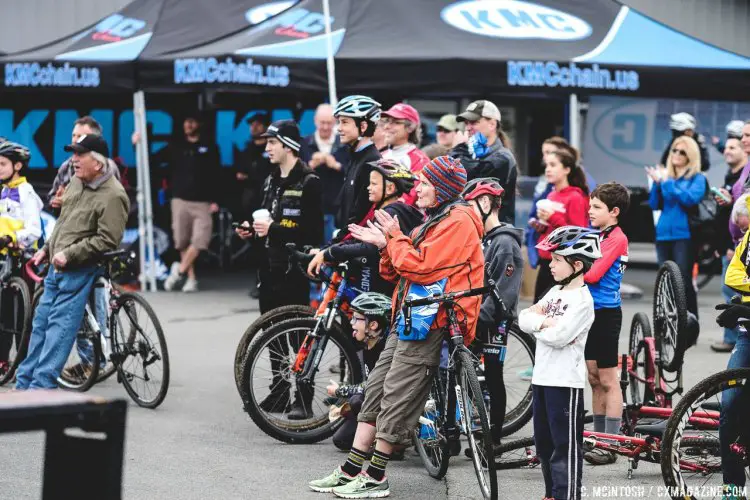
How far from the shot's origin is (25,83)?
1471cm

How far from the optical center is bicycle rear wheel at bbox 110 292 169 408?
8750 mm

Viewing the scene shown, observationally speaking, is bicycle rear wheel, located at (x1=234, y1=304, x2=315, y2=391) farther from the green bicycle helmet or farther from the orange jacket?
the orange jacket

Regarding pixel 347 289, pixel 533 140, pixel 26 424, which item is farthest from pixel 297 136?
pixel 533 140

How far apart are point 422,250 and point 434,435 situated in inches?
48.8

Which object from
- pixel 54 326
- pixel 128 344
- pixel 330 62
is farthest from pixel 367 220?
pixel 330 62

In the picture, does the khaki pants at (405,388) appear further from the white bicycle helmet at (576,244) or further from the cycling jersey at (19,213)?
the cycling jersey at (19,213)

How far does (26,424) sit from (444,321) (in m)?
3.14

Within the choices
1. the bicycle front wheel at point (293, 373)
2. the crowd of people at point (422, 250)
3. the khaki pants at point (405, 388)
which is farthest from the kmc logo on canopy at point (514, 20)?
the khaki pants at point (405, 388)

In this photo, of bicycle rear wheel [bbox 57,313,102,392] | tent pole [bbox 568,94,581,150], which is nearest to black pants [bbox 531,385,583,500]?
bicycle rear wheel [bbox 57,313,102,392]

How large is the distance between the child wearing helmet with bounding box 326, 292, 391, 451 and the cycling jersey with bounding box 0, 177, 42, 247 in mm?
3112

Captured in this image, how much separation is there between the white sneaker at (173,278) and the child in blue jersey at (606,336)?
903cm

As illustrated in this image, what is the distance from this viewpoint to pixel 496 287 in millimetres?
7434

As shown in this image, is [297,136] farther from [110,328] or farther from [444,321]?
[444,321]

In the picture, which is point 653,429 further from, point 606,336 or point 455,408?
point 455,408
